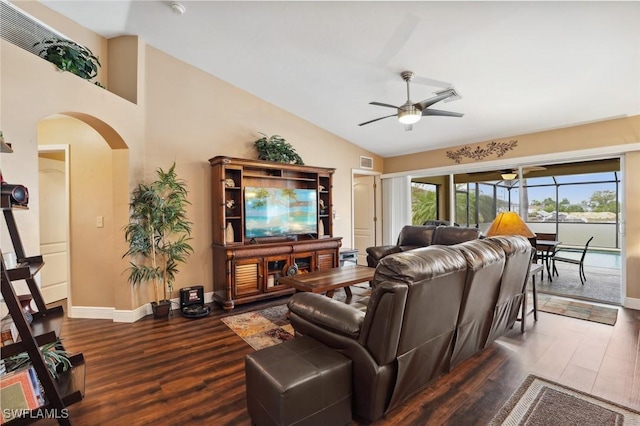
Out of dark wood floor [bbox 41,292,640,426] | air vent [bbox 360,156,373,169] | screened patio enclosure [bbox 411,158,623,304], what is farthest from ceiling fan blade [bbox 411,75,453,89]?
dark wood floor [bbox 41,292,640,426]

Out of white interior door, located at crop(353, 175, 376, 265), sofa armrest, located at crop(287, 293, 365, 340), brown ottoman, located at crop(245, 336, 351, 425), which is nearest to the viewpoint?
brown ottoman, located at crop(245, 336, 351, 425)

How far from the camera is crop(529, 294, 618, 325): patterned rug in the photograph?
3507 mm

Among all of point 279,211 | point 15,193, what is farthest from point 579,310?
point 15,193

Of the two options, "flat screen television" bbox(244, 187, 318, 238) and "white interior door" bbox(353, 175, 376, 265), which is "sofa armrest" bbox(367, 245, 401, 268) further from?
"white interior door" bbox(353, 175, 376, 265)

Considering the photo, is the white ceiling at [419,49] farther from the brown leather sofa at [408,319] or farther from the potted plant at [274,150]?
the brown leather sofa at [408,319]

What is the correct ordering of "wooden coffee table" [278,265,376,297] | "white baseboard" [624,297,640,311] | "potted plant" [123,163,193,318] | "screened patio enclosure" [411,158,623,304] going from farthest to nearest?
"screened patio enclosure" [411,158,623,304]
"white baseboard" [624,297,640,311]
"potted plant" [123,163,193,318]
"wooden coffee table" [278,265,376,297]

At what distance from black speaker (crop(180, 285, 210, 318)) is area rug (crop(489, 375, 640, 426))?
324 cm

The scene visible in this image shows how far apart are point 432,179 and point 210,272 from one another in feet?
16.6

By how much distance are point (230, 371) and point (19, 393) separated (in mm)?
1282

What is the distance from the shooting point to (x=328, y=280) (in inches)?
131

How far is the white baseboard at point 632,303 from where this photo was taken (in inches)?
151

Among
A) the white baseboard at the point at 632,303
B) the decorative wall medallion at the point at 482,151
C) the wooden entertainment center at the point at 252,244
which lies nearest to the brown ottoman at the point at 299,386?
the wooden entertainment center at the point at 252,244

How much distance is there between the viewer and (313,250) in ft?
15.6

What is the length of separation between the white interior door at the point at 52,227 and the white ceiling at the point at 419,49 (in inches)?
84.3
